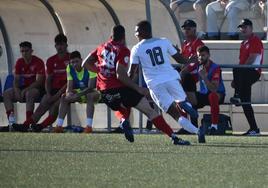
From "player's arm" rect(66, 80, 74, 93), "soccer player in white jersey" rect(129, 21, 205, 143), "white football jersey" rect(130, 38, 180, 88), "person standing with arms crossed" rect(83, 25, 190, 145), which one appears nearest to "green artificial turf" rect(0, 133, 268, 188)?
"person standing with arms crossed" rect(83, 25, 190, 145)

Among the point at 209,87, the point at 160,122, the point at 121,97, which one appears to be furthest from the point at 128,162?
the point at 209,87

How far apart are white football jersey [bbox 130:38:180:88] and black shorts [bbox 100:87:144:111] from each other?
0.48 metres

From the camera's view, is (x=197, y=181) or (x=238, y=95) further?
(x=238, y=95)

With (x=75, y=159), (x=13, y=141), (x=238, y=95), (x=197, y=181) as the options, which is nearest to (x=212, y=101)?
(x=238, y=95)

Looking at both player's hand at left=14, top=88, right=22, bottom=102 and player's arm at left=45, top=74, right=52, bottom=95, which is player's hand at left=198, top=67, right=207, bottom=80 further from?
player's hand at left=14, top=88, right=22, bottom=102

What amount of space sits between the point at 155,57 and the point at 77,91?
3.84 metres

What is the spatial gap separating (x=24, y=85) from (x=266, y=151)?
6.35 m

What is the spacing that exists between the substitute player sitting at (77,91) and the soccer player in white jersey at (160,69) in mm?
3245

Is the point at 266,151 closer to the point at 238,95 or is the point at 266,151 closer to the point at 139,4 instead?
Answer: the point at 238,95

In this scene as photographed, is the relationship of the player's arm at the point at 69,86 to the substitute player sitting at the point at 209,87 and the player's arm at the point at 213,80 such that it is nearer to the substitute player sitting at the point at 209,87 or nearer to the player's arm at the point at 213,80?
the substitute player sitting at the point at 209,87

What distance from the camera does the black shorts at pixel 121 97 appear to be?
15.3 meters

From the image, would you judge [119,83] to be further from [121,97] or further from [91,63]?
[91,63]

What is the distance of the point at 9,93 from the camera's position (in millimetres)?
18828

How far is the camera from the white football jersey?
14.8 m
